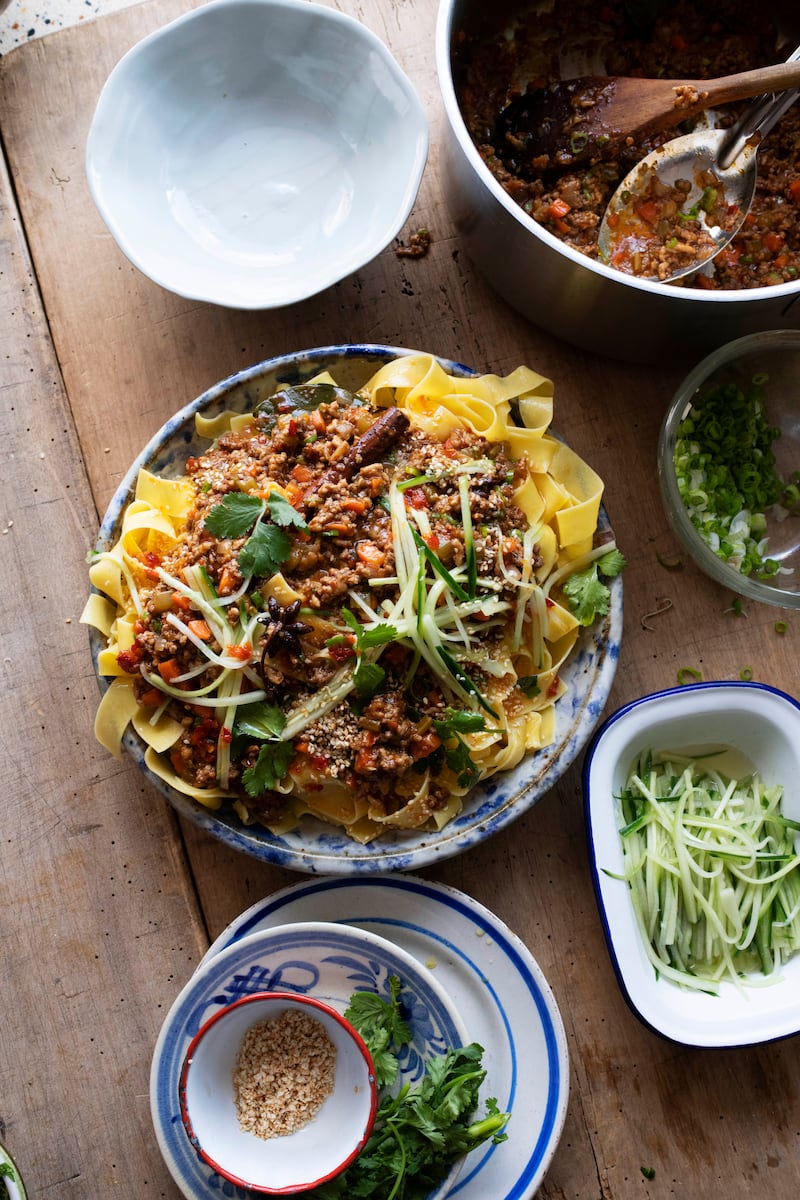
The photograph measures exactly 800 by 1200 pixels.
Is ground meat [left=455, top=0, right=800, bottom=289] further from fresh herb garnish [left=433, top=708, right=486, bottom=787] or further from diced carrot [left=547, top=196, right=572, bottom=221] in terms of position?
fresh herb garnish [left=433, top=708, right=486, bottom=787]

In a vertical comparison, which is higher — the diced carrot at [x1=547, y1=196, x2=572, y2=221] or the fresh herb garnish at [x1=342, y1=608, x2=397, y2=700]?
the diced carrot at [x1=547, y1=196, x2=572, y2=221]

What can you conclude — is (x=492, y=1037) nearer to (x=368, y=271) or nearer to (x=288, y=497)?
(x=288, y=497)

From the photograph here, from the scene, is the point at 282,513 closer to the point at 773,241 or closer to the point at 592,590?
the point at 592,590

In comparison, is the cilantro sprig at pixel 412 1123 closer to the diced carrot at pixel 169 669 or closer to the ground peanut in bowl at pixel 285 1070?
the ground peanut in bowl at pixel 285 1070

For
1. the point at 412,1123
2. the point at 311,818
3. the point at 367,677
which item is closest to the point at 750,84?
the point at 367,677

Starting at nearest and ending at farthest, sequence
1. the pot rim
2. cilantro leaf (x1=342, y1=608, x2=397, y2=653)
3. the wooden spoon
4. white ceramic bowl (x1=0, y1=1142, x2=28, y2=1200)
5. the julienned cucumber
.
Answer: the pot rim, cilantro leaf (x1=342, y1=608, x2=397, y2=653), the wooden spoon, white ceramic bowl (x1=0, y1=1142, x2=28, y2=1200), the julienned cucumber

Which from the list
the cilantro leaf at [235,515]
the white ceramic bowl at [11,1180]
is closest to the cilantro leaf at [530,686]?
the cilantro leaf at [235,515]

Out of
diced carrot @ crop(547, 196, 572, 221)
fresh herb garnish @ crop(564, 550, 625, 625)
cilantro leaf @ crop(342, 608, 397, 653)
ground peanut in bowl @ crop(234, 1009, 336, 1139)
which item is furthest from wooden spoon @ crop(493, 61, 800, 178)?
ground peanut in bowl @ crop(234, 1009, 336, 1139)
